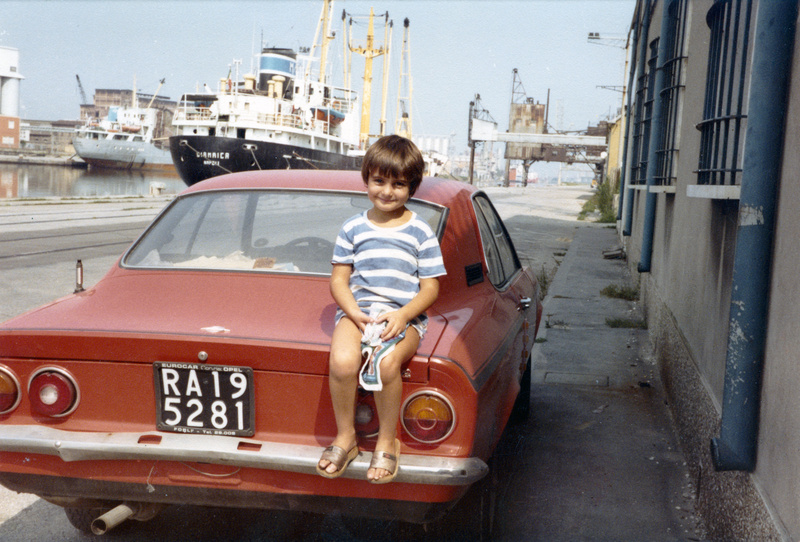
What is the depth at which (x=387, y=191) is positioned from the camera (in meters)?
2.78

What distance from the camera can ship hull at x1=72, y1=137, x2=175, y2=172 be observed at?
7400cm

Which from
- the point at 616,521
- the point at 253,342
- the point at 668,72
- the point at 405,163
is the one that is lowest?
the point at 616,521

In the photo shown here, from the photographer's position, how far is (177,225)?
12.0 ft

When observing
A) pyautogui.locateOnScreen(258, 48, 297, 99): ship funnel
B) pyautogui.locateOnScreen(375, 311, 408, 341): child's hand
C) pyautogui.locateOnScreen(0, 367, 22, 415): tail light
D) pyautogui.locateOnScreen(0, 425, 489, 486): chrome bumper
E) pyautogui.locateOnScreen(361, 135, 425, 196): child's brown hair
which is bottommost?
pyautogui.locateOnScreen(0, 425, 489, 486): chrome bumper

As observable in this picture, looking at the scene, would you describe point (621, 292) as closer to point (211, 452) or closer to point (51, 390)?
point (211, 452)

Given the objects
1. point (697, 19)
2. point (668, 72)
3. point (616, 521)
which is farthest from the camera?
point (668, 72)

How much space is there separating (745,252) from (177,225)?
2504mm

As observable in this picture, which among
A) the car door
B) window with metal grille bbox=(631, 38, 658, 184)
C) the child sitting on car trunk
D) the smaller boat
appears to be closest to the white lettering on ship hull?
window with metal grille bbox=(631, 38, 658, 184)

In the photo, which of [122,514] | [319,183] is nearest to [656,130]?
[319,183]

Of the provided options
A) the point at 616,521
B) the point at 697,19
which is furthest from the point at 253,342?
the point at 697,19

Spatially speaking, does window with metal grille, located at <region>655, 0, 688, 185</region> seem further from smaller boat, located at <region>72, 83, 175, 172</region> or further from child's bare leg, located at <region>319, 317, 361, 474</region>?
smaller boat, located at <region>72, 83, 175, 172</region>

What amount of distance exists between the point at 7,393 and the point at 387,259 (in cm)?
141

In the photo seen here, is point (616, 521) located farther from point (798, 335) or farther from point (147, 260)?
point (147, 260)

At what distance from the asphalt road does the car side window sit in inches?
38.1
